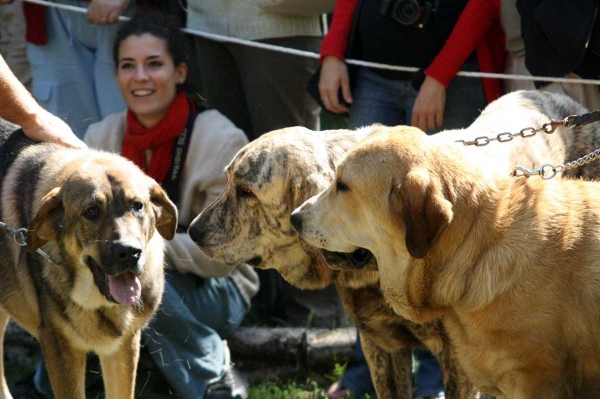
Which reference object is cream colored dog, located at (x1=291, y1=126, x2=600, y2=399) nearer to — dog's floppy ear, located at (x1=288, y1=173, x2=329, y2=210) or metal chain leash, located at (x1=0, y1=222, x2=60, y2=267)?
dog's floppy ear, located at (x1=288, y1=173, x2=329, y2=210)

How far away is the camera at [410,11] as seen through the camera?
180 inches

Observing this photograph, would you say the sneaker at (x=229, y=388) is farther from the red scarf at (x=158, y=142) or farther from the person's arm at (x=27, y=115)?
the person's arm at (x=27, y=115)

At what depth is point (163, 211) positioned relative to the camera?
420cm

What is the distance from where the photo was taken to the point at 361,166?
3.35m

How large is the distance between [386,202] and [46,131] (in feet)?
6.81

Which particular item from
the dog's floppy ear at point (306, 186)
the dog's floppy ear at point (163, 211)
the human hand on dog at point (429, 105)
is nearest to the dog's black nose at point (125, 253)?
the dog's floppy ear at point (163, 211)

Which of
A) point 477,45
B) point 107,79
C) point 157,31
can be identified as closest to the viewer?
point 477,45

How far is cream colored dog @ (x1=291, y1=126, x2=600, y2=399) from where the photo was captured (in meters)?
3.17

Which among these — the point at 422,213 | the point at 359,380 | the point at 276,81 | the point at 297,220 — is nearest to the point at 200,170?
the point at 276,81

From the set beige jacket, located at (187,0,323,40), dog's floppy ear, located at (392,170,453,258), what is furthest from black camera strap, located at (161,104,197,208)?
dog's floppy ear, located at (392,170,453,258)

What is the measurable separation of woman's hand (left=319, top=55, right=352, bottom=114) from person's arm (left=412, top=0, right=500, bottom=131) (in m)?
0.48

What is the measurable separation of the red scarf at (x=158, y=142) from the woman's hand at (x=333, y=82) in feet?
2.78

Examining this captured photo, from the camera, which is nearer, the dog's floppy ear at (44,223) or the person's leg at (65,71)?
the dog's floppy ear at (44,223)

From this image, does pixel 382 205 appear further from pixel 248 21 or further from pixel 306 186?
pixel 248 21
